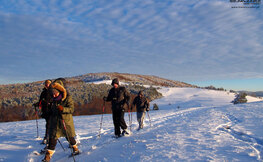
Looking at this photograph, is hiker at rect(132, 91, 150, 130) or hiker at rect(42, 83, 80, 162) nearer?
hiker at rect(42, 83, 80, 162)

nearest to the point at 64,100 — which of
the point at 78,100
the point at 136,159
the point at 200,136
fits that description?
the point at 136,159

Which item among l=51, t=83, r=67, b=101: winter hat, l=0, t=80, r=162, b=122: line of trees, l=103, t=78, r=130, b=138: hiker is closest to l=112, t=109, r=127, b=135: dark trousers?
l=103, t=78, r=130, b=138: hiker

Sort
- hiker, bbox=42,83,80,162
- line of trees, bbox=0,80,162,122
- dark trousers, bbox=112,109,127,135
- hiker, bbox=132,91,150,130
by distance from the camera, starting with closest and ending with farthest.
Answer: hiker, bbox=42,83,80,162, dark trousers, bbox=112,109,127,135, hiker, bbox=132,91,150,130, line of trees, bbox=0,80,162,122

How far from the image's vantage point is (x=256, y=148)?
4734 millimetres

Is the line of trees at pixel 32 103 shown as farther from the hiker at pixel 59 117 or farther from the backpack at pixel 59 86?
the backpack at pixel 59 86

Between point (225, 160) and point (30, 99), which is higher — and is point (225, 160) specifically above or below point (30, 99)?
below

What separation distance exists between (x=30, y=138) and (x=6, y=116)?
12.2m

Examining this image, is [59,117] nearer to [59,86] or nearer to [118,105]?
[59,86]

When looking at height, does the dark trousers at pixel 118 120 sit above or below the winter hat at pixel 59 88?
below

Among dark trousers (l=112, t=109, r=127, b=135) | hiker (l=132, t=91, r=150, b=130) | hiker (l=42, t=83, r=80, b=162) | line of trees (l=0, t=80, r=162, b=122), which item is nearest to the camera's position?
hiker (l=42, t=83, r=80, b=162)

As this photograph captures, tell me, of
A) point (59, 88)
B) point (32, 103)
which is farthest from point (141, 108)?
point (32, 103)

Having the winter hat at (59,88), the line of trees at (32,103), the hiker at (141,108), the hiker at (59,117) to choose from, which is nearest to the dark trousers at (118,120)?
the hiker at (59,117)

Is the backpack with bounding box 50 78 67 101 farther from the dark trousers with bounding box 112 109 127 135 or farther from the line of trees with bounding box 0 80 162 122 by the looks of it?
the line of trees with bounding box 0 80 162 122

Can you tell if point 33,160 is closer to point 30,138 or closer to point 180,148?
point 30,138
